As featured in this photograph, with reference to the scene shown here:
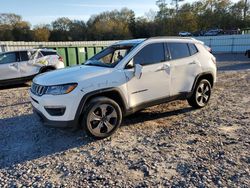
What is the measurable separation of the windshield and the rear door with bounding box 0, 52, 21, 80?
614 cm

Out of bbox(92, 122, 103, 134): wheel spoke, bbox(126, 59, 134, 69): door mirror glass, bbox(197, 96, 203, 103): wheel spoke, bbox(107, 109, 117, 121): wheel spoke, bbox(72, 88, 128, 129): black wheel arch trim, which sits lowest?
bbox(92, 122, 103, 134): wheel spoke

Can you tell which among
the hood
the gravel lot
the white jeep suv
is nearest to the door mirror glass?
the white jeep suv

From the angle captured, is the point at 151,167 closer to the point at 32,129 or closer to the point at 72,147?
the point at 72,147

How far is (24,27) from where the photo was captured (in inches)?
2835

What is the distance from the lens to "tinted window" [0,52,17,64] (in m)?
10.5

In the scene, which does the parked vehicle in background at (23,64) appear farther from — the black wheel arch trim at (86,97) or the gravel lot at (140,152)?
the black wheel arch trim at (86,97)

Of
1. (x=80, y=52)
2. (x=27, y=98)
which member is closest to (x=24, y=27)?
(x=80, y=52)

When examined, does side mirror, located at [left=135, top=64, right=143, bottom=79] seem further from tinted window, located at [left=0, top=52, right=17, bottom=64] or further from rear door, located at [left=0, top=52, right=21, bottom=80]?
tinted window, located at [left=0, top=52, right=17, bottom=64]

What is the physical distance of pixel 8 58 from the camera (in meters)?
10.6

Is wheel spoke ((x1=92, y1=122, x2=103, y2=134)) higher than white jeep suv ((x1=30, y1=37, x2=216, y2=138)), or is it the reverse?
white jeep suv ((x1=30, y1=37, x2=216, y2=138))

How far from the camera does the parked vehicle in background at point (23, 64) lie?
34.2 ft

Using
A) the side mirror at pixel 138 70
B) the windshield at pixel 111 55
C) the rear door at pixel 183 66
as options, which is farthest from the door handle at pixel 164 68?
the windshield at pixel 111 55

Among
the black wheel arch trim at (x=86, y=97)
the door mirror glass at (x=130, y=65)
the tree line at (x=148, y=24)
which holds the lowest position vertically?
the black wheel arch trim at (x=86, y=97)

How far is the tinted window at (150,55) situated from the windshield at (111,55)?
0.26 metres
